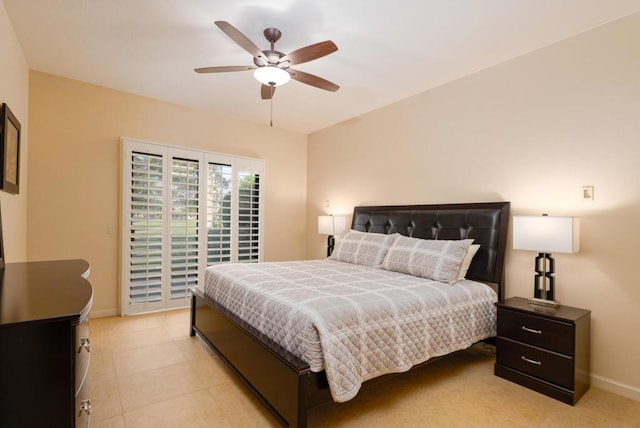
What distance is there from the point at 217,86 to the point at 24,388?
3487 millimetres

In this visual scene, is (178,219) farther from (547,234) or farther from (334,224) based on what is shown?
(547,234)

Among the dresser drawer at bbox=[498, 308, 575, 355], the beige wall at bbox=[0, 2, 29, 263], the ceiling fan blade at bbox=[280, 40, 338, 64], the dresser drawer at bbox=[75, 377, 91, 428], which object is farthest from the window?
the dresser drawer at bbox=[498, 308, 575, 355]

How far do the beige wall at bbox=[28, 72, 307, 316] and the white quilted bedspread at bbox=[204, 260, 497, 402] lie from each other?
6.03 feet

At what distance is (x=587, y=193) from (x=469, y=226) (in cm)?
97

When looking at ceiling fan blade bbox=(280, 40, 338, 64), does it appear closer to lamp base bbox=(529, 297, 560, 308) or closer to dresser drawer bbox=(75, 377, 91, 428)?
dresser drawer bbox=(75, 377, 91, 428)

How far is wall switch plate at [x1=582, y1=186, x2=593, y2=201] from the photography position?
2.59 metres

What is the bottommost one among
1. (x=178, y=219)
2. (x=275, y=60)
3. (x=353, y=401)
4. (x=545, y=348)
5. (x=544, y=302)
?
(x=353, y=401)

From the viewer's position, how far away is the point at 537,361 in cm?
244

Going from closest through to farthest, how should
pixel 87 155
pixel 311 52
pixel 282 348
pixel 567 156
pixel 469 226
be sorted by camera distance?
pixel 282 348 → pixel 311 52 → pixel 567 156 → pixel 469 226 → pixel 87 155

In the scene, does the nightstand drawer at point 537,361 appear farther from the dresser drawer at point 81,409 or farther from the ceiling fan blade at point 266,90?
the ceiling fan blade at point 266,90

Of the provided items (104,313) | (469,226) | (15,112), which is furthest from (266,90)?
(104,313)

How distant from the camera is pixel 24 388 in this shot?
105cm

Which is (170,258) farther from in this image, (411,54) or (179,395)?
(411,54)

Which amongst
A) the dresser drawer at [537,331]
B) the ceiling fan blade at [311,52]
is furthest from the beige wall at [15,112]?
the dresser drawer at [537,331]
